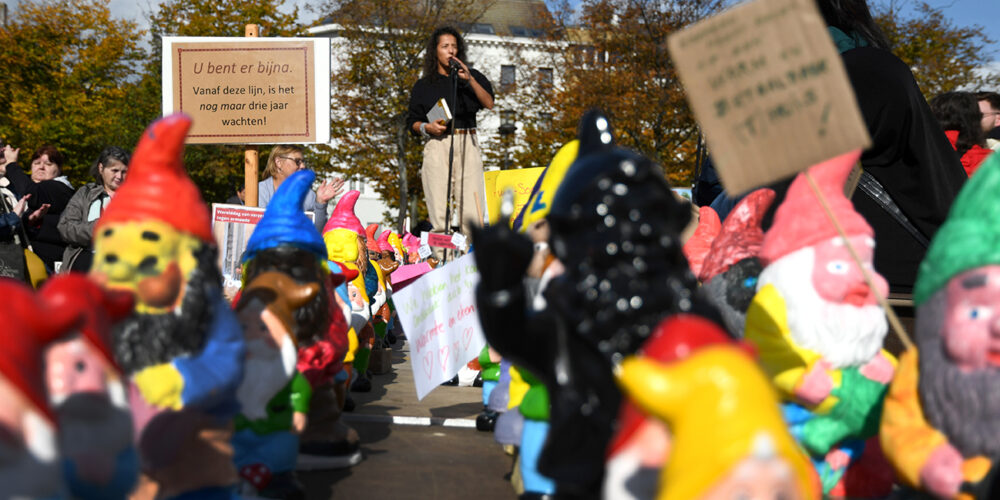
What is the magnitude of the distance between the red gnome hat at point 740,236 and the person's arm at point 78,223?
4069 millimetres

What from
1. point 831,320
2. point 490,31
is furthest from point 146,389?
point 490,31

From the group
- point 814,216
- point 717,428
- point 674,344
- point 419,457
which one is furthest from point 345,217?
point 717,428

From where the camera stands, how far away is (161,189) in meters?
3.45

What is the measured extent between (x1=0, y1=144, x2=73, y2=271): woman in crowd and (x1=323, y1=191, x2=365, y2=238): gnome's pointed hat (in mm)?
2071

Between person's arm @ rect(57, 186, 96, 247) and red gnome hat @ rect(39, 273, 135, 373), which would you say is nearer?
red gnome hat @ rect(39, 273, 135, 373)

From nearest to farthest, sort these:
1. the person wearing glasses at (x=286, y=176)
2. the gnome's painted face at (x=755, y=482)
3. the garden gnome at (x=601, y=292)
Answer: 1. the gnome's painted face at (x=755, y=482)
2. the garden gnome at (x=601, y=292)
3. the person wearing glasses at (x=286, y=176)

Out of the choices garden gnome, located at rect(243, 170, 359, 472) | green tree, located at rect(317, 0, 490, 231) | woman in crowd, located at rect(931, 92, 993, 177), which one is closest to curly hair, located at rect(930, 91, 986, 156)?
woman in crowd, located at rect(931, 92, 993, 177)

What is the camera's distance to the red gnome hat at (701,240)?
223 inches

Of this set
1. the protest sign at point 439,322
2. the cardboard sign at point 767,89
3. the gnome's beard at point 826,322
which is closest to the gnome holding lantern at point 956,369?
the cardboard sign at point 767,89

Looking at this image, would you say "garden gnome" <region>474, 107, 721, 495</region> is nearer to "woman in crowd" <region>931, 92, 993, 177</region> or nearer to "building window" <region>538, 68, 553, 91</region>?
"woman in crowd" <region>931, 92, 993, 177</region>

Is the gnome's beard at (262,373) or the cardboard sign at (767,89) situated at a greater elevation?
the cardboard sign at (767,89)

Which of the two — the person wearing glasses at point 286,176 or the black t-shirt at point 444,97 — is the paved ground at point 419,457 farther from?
the black t-shirt at point 444,97

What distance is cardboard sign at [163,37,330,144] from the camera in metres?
7.65

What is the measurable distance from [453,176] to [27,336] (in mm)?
7039
